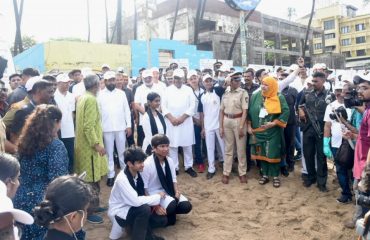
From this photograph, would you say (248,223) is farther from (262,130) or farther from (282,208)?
Answer: (262,130)

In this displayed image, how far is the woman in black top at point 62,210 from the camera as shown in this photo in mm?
1891

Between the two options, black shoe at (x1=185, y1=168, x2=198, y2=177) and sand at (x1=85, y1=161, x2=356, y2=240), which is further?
black shoe at (x1=185, y1=168, x2=198, y2=177)

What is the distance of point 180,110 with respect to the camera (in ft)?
20.7

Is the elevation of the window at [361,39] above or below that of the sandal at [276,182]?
above

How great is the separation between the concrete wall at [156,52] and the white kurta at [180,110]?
10066mm

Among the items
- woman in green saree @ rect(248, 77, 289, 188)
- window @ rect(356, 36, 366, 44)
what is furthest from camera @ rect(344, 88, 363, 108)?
window @ rect(356, 36, 366, 44)

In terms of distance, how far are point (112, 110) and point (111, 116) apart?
0.10 m

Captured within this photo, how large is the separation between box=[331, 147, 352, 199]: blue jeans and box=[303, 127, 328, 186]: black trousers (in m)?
0.34

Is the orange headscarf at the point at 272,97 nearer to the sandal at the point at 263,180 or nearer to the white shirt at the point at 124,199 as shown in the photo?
the sandal at the point at 263,180

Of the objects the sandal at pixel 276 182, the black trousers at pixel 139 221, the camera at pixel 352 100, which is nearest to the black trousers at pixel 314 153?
the sandal at pixel 276 182

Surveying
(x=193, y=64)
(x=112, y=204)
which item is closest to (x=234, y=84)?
(x=112, y=204)

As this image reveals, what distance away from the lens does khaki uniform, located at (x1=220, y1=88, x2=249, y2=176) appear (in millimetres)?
5910

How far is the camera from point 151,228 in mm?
4211

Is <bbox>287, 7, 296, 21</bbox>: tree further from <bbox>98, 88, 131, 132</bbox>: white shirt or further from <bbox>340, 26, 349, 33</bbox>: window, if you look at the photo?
<bbox>98, 88, 131, 132</bbox>: white shirt
